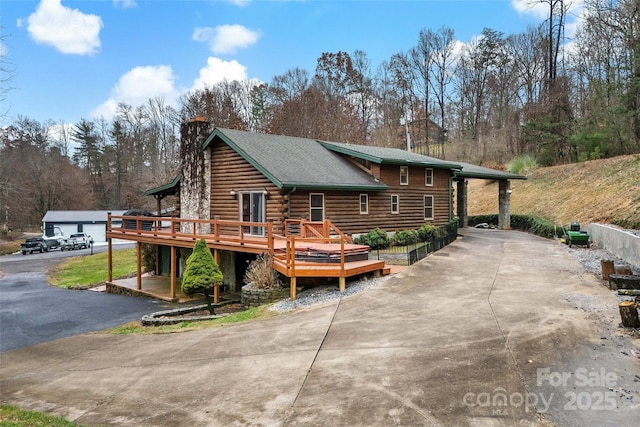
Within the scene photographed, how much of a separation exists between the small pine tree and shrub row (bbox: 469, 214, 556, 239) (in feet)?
62.0

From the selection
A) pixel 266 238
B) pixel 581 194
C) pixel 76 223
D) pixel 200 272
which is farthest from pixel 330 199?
pixel 76 223

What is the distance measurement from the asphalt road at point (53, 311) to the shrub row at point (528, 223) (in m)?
20.3

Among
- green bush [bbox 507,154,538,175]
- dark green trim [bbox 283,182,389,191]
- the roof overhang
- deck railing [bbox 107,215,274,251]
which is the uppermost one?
green bush [bbox 507,154,538,175]

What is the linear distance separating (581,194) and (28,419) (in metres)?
29.2

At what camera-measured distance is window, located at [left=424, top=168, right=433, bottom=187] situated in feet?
74.0

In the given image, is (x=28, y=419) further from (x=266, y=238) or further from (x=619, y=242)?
(x=619, y=242)

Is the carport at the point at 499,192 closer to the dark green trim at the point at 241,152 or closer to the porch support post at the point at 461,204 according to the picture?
the porch support post at the point at 461,204

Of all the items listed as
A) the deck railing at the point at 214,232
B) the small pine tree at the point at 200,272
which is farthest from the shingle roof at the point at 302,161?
the small pine tree at the point at 200,272

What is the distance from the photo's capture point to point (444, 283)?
11.7m

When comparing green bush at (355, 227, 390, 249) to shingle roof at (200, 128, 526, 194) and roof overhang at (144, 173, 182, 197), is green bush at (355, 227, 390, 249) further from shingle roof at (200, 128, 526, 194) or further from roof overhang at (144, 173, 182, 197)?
roof overhang at (144, 173, 182, 197)

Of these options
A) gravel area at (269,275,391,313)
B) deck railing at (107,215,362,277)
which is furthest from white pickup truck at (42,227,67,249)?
gravel area at (269,275,391,313)

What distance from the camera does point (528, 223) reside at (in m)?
27.8

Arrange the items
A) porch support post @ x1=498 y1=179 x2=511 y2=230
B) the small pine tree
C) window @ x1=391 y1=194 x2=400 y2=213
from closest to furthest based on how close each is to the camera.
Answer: the small pine tree
window @ x1=391 y1=194 x2=400 y2=213
porch support post @ x1=498 y1=179 x2=511 y2=230

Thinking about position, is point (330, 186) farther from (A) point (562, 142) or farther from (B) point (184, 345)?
(A) point (562, 142)
